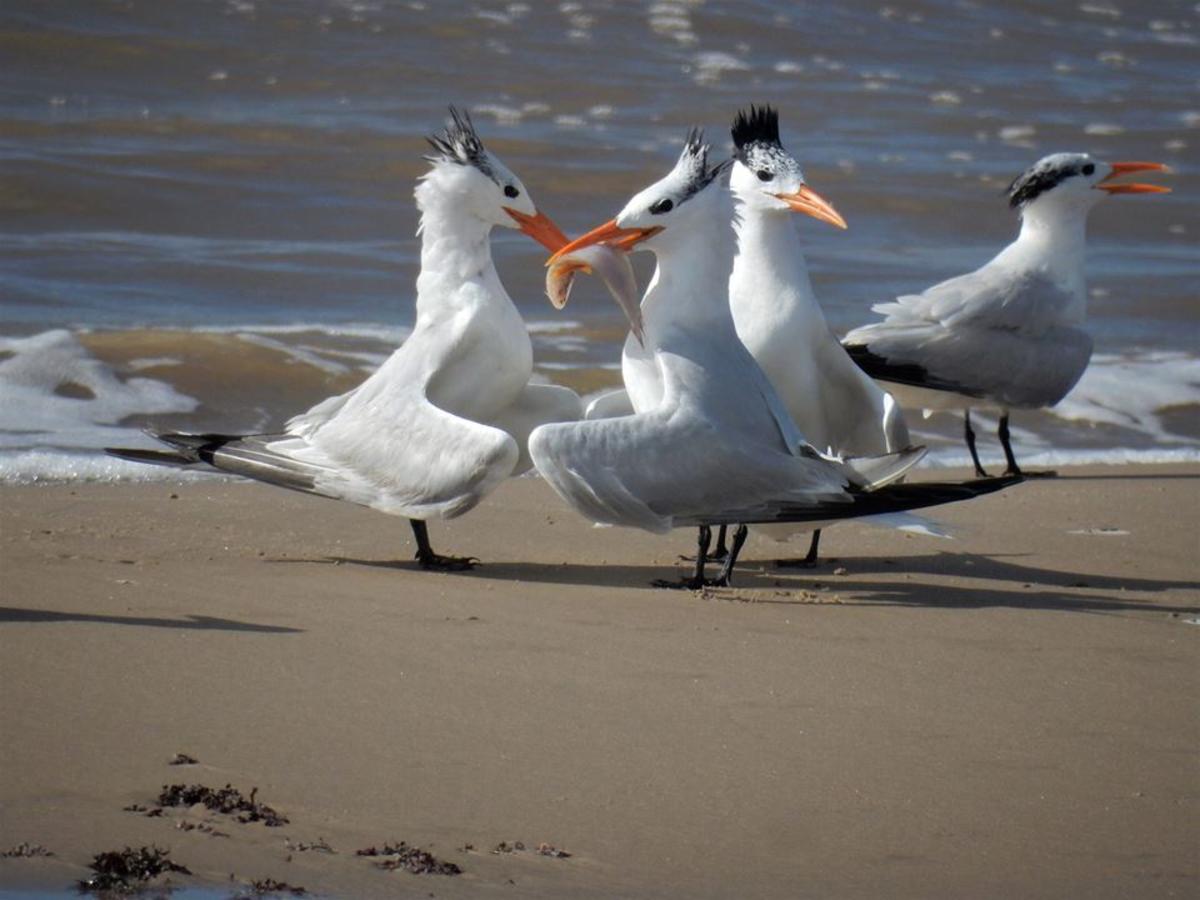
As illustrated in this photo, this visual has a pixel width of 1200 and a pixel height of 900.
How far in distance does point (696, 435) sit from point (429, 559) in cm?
95

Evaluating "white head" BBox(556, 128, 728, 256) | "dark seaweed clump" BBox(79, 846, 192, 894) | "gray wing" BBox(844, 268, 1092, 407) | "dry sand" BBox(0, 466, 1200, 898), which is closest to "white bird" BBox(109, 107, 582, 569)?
"dry sand" BBox(0, 466, 1200, 898)

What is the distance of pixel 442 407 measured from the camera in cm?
625

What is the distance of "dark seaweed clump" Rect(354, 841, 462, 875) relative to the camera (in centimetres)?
342

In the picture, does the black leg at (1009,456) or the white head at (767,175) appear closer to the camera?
the white head at (767,175)

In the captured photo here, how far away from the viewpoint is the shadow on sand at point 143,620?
4801mm

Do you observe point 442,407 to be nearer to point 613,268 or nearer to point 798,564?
point 613,268

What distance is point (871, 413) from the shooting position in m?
6.46

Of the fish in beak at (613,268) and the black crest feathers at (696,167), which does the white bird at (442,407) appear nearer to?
the fish in beak at (613,268)

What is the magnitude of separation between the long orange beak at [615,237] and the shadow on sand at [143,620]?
5.52 ft

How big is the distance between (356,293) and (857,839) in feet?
25.6

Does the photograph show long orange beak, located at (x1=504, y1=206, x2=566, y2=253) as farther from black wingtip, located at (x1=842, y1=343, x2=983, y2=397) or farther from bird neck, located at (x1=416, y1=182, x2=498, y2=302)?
black wingtip, located at (x1=842, y1=343, x2=983, y2=397)

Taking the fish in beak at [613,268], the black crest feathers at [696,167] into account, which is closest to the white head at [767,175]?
the black crest feathers at [696,167]

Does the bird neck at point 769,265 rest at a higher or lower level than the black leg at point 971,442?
higher

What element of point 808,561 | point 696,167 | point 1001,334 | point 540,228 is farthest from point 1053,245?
point 696,167
